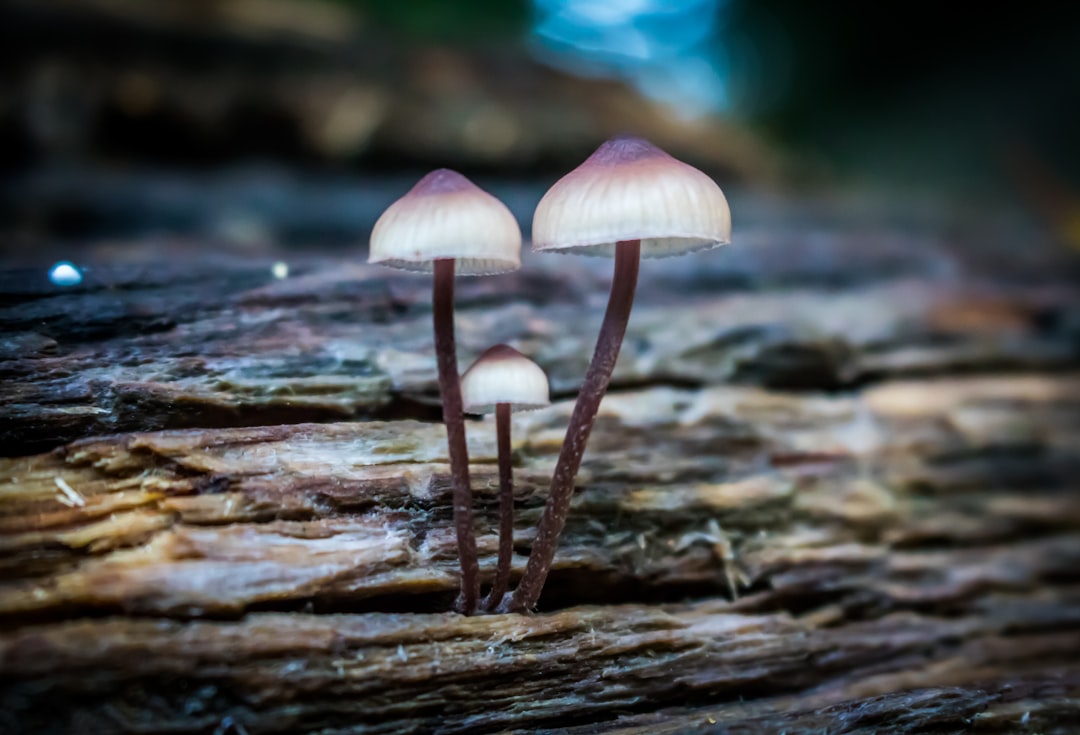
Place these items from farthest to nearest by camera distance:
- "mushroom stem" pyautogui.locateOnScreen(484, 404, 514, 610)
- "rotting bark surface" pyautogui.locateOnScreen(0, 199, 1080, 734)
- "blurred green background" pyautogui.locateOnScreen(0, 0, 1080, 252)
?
1. "blurred green background" pyautogui.locateOnScreen(0, 0, 1080, 252)
2. "mushroom stem" pyautogui.locateOnScreen(484, 404, 514, 610)
3. "rotting bark surface" pyautogui.locateOnScreen(0, 199, 1080, 734)

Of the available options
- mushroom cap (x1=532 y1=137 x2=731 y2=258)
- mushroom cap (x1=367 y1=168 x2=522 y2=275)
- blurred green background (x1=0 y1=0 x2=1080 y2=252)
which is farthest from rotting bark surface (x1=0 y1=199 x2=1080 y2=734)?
blurred green background (x1=0 y1=0 x2=1080 y2=252)

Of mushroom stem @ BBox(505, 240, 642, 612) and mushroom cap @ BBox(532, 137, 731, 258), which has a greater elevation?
mushroom cap @ BBox(532, 137, 731, 258)

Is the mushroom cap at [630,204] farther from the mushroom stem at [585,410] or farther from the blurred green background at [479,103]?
the blurred green background at [479,103]

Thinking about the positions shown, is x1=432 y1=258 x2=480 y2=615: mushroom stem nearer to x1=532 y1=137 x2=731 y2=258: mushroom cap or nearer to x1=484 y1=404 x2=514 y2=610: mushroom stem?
x1=484 y1=404 x2=514 y2=610: mushroom stem

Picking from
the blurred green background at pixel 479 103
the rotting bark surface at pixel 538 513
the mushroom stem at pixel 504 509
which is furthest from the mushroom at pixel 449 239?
the blurred green background at pixel 479 103

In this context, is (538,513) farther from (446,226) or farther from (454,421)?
(446,226)

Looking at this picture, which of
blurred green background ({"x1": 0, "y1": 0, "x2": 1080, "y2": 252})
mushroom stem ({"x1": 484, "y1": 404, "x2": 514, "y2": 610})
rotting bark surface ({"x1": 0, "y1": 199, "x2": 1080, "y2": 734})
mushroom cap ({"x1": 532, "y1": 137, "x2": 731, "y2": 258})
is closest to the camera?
mushroom cap ({"x1": 532, "y1": 137, "x2": 731, "y2": 258})

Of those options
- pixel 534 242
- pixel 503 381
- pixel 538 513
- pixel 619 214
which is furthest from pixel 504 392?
pixel 538 513
